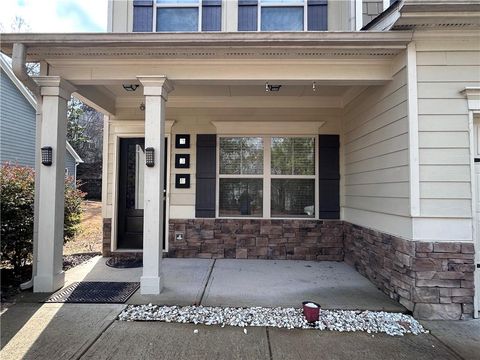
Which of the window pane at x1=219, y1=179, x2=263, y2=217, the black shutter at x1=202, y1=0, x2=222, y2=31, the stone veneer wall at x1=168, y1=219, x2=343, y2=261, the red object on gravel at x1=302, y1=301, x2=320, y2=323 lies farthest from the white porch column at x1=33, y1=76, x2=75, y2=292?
the red object on gravel at x1=302, y1=301, x2=320, y2=323

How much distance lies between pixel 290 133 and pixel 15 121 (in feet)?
32.3

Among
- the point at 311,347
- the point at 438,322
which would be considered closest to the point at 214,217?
the point at 311,347

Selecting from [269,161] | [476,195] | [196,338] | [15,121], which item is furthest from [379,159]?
[15,121]

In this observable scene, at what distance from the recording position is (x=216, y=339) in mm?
2553

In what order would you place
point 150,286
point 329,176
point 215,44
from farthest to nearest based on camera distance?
1. point 329,176
2. point 150,286
3. point 215,44

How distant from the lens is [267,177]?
5.14 metres

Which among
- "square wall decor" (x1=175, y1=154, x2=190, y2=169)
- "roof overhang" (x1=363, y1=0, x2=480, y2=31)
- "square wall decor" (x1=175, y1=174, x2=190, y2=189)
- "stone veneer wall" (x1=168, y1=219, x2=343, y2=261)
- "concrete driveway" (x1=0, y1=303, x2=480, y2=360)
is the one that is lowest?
"concrete driveway" (x1=0, y1=303, x2=480, y2=360)

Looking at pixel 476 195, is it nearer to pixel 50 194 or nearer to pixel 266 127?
pixel 266 127

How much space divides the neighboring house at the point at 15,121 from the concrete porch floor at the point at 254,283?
7.31 metres

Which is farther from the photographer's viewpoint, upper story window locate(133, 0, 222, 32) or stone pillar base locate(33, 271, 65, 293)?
upper story window locate(133, 0, 222, 32)

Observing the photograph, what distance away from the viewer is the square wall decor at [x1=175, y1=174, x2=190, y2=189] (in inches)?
202

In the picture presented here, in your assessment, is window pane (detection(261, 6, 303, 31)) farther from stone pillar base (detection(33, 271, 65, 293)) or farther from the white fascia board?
the white fascia board

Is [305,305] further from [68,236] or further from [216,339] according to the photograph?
[68,236]

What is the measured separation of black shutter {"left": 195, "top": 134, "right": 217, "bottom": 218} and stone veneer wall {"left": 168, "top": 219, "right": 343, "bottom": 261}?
0.21 metres
